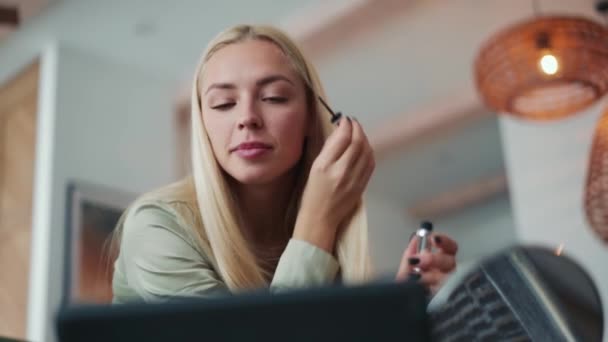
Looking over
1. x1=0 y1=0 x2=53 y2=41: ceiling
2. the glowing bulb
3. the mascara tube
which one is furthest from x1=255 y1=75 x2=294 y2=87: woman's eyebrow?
x1=0 y1=0 x2=53 y2=41: ceiling

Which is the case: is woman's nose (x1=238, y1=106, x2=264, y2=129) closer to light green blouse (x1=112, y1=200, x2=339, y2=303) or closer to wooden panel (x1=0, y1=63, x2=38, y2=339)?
light green blouse (x1=112, y1=200, x2=339, y2=303)

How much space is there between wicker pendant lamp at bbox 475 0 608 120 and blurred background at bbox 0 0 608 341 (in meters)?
0.64

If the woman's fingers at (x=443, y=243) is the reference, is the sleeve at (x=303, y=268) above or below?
below

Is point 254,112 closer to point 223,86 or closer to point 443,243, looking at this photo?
point 223,86

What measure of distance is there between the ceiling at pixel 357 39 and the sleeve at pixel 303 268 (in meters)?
3.10

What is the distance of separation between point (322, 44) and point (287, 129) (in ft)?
11.5

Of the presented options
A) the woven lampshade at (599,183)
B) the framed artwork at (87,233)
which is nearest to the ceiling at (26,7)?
the framed artwork at (87,233)

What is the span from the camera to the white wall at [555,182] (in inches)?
130

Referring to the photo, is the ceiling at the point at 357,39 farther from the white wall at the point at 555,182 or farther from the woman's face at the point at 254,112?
the woman's face at the point at 254,112

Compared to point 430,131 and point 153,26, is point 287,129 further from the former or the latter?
point 430,131

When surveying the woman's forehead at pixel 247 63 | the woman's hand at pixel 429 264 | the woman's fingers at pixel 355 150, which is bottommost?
the woman's hand at pixel 429 264

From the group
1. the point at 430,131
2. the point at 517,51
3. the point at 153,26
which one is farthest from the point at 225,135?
the point at 430,131

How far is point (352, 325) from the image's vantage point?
400mm

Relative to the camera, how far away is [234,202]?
878 mm
